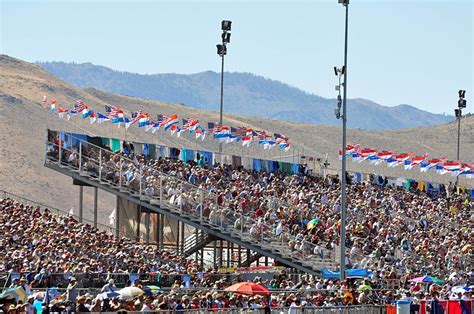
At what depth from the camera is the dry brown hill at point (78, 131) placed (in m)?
111

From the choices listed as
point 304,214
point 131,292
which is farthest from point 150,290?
point 304,214

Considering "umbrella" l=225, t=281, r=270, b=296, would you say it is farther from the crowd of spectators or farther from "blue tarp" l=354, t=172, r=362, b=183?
"blue tarp" l=354, t=172, r=362, b=183

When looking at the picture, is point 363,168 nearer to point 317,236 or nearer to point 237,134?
point 237,134

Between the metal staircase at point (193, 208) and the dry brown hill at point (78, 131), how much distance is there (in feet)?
104

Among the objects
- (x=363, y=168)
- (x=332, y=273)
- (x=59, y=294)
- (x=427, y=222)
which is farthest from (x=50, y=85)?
(x=59, y=294)

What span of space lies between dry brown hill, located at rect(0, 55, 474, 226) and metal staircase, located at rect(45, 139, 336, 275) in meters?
→ 31.7

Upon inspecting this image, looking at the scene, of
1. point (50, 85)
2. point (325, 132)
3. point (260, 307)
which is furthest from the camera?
point (325, 132)

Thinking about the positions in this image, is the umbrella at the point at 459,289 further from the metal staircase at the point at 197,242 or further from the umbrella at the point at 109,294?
the metal staircase at the point at 197,242

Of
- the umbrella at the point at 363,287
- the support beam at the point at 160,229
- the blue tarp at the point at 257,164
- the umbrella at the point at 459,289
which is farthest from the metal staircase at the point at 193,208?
the blue tarp at the point at 257,164

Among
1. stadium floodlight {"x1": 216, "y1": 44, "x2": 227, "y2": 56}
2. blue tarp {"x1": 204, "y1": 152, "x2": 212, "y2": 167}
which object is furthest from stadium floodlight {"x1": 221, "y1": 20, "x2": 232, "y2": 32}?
blue tarp {"x1": 204, "y1": 152, "x2": 212, "y2": 167}

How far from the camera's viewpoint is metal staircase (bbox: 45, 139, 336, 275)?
49.4 m

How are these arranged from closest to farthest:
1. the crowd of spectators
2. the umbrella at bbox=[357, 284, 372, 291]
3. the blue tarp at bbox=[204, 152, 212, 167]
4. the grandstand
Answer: the grandstand < the umbrella at bbox=[357, 284, 372, 291] < the crowd of spectators < the blue tarp at bbox=[204, 152, 212, 167]

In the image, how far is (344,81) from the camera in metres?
45.7

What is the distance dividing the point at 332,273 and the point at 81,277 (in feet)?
39.5
